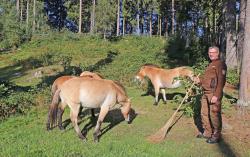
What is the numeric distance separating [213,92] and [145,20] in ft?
219

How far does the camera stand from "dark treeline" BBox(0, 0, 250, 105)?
23188 mm

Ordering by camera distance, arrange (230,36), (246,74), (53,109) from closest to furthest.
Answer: (53,109)
(246,74)
(230,36)

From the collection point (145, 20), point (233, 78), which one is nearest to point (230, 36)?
point (233, 78)

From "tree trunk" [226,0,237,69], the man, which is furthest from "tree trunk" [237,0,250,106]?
"tree trunk" [226,0,237,69]

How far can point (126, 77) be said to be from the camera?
19750 millimetres

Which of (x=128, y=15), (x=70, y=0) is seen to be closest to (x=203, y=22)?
(x=128, y=15)

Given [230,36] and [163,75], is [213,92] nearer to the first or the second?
[163,75]

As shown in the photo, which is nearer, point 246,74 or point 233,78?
point 246,74

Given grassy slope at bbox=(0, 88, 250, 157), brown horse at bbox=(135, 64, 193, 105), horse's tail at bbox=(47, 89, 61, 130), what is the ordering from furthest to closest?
brown horse at bbox=(135, 64, 193, 105) < horse's tail at bbox=(47, 89, 61, 130) < grassy slope at bbox=(0, 88, 250, 157)

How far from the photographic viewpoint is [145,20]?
2948 inches

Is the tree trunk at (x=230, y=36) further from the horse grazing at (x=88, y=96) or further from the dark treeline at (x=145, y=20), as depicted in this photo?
the horse grazing at (x=88, y=96)

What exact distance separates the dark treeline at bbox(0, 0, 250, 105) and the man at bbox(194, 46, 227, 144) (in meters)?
10.6

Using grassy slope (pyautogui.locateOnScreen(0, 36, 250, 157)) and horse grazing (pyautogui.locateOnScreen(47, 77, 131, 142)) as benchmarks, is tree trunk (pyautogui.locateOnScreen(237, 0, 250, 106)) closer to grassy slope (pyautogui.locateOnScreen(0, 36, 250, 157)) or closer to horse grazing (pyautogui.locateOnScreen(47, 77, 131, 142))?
grassy slope (pyautogui.locateOnScreen(0, 36, 250, 157))

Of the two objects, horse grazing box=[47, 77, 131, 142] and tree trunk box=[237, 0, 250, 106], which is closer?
horse grazing box=[47, 77, 131, 142]
